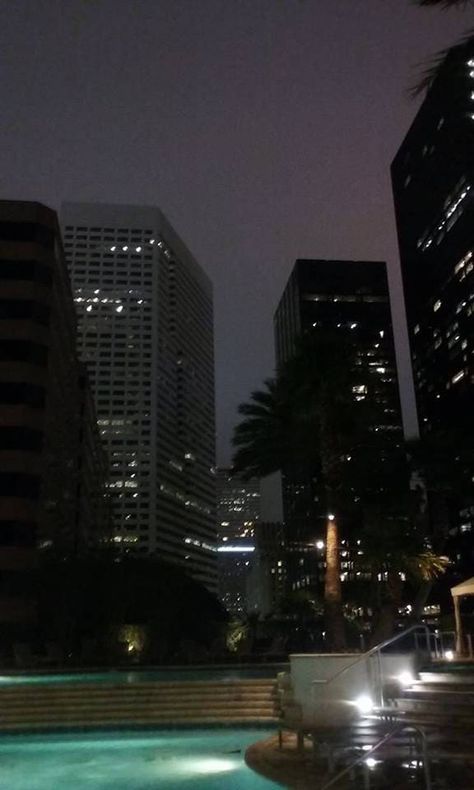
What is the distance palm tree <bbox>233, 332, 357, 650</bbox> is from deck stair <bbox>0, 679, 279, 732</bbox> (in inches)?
284

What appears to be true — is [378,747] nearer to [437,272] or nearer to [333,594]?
[333,594]

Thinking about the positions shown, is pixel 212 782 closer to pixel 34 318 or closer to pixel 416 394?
pixel 34 318

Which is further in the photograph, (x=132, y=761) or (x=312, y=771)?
(x=132, y=761)

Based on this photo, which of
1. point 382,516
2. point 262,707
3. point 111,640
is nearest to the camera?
point 262,707

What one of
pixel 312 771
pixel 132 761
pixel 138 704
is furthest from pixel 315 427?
pixel 312 771

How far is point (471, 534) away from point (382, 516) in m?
107

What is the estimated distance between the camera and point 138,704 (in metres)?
16.9

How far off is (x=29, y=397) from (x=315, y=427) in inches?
1646

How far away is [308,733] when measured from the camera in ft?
33.7

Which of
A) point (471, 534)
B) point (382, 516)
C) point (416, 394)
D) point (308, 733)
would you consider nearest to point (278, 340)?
point (416, 394)

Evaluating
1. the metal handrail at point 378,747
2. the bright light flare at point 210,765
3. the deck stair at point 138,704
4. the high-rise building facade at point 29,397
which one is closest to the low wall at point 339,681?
the bright light flare at point 210,765

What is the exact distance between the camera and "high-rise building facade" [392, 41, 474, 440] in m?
134

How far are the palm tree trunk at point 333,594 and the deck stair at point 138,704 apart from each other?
684 cm

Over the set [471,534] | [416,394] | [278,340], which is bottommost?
[471,534]
